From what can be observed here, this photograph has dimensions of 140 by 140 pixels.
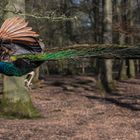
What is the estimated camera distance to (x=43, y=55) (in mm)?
3551

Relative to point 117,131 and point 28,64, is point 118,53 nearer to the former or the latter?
point 28,64

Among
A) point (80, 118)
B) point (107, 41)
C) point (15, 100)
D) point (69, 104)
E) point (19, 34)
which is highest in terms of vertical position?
point (19, 34)

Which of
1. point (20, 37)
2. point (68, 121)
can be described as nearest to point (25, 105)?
point (68, 121)

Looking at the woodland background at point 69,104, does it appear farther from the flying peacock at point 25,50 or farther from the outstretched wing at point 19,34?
the outstretched wing at point 19,34

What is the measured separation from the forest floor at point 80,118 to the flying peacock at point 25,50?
22.4 feet

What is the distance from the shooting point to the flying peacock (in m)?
3.54

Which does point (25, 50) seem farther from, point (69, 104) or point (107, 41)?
point (107, 41)

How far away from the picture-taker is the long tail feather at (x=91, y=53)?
3350 mm

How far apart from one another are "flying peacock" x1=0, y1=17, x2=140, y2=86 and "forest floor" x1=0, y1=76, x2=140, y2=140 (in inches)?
269

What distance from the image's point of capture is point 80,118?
1347 cm

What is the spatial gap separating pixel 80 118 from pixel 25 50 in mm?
9953

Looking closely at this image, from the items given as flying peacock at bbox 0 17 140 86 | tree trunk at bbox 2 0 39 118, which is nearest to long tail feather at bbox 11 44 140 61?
flying peacock at bbox 0 17 140 86

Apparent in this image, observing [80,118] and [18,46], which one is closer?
[18,46]

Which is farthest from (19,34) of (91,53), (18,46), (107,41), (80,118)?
(107,41)
